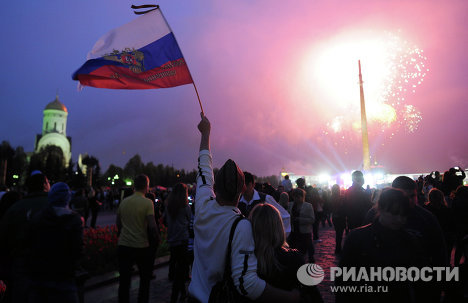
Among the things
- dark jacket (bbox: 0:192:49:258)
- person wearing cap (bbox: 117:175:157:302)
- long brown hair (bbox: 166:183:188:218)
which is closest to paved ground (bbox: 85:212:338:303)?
person wearing cap (bbox: 117:175:157:302)

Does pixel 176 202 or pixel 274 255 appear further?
pixel 176 202

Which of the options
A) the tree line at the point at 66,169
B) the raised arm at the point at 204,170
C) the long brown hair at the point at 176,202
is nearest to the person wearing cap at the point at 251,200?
the long brown hair at the point at 176,202

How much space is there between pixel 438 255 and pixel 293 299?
1741 mm

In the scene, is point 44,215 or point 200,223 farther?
point 44,215

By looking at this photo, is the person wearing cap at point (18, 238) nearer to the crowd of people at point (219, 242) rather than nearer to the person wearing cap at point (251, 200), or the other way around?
the crowd of people at point (219, 242)

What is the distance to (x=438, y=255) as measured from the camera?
9.81 feet

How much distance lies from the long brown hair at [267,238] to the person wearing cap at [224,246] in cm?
12

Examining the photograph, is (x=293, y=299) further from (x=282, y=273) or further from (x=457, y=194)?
(x=457, y=194)

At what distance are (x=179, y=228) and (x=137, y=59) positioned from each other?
9.86ft

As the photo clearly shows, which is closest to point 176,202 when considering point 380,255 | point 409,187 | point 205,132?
point 205,132

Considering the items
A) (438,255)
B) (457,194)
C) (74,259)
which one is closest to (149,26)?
(74,259)

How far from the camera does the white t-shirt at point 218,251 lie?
204 cm

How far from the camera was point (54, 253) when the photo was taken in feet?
10.6

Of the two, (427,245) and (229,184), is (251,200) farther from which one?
(229,184)
